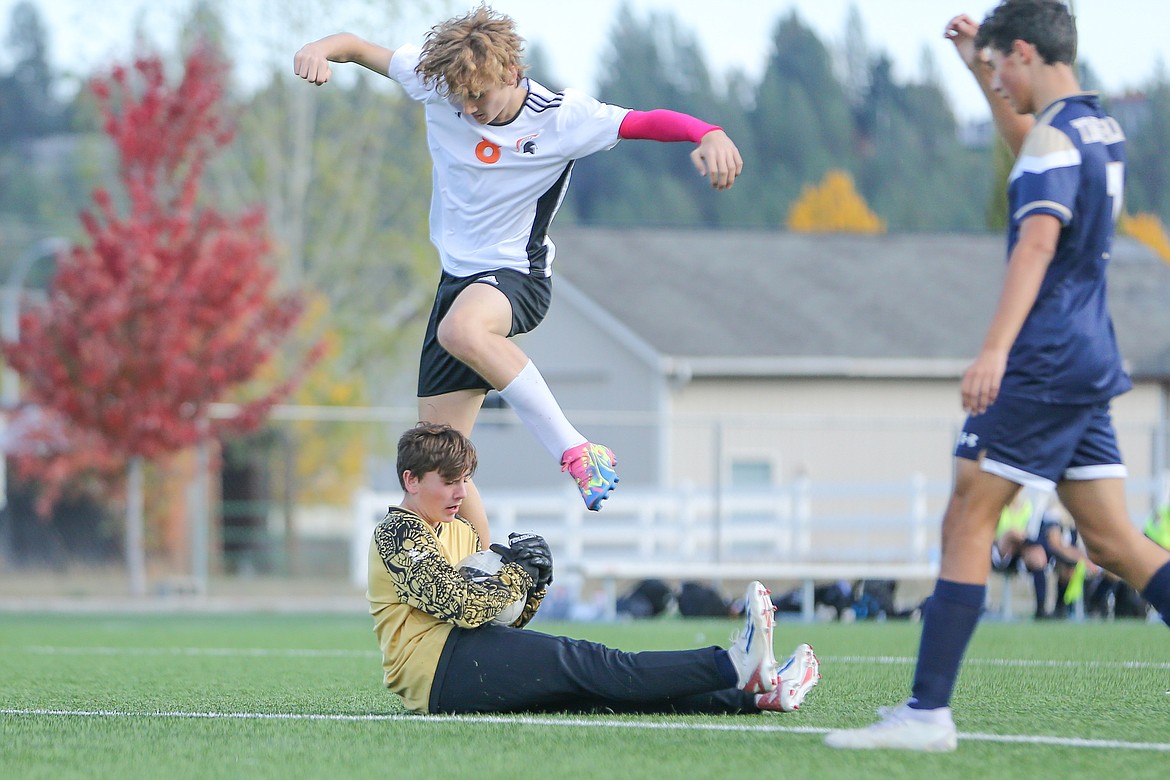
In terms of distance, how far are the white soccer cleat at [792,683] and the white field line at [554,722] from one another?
186mm

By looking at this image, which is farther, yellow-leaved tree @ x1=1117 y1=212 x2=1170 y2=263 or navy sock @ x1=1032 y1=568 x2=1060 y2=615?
yellow-leaved tree @ x1=1117 y1=212 x2=1170 y2=263

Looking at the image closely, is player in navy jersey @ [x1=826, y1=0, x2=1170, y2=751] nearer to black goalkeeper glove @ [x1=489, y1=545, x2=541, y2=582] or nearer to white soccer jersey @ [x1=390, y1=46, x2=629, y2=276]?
black goalkeeper glove @ [x1=489, y1=545, x2=541, y2=582]

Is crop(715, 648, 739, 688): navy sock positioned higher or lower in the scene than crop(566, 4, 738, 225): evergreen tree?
lower

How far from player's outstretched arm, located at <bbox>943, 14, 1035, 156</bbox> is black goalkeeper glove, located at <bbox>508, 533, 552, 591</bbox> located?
1.92 m

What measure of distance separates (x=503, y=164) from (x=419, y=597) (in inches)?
65.5

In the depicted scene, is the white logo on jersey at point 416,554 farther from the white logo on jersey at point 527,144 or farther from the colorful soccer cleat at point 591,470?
the white logo on jersey at point 527,144

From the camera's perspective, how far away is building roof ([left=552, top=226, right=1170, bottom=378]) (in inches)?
1150

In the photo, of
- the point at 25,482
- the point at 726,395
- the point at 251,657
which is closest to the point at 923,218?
the point at 726,395

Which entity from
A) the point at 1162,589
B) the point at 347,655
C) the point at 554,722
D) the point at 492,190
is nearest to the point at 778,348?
the point at 347,655

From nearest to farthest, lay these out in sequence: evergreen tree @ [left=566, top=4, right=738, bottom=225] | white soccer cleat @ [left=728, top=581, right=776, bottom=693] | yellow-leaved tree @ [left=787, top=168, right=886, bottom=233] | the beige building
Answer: white soccer cleat @ [left=728, top=581, right=776, bottom=693] → the beige building → yellow-leaved tree @ [left=787, top=168, right=886, bottom=233] → evergreen tree @ [left=566, top=4, right=738, bottom=225]

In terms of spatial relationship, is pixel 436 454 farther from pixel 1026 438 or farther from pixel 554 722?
pixel 1026 438

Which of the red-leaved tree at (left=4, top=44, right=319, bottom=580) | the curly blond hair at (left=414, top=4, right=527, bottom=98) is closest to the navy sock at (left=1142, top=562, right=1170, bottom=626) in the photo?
the curly blond hair at (left=414, top=4, right=527, bottom=98)

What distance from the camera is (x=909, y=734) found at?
4.08 m

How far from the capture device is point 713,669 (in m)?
4.79
